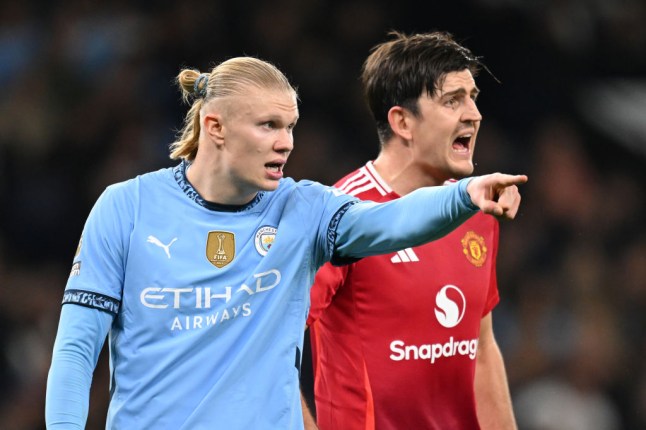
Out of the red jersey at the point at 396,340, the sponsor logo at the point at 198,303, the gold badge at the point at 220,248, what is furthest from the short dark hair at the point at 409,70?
the sponsor logo at the point at 198,303

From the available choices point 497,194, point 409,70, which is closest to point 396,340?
point 409,70

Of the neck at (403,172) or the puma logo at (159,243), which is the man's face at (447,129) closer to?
the neck at (403,172)

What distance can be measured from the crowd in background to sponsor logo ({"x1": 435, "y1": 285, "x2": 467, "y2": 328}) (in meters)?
3.54

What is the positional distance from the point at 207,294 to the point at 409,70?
132 centimetres

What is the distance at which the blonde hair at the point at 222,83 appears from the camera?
3289 millimetres

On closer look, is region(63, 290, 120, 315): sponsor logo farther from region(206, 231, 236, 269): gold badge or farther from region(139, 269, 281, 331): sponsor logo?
region(206, 231, 236, 269): gold badge

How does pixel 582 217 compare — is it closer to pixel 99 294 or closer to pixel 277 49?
pixel 277 49

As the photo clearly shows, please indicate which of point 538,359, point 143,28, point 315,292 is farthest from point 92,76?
point 315,292

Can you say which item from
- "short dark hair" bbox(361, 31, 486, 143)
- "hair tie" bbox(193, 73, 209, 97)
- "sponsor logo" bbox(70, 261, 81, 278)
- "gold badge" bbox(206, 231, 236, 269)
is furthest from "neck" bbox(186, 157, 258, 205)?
"short dark hair" bbox(361, 31, 486, 143)

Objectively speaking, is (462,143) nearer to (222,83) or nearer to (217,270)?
(222,83)

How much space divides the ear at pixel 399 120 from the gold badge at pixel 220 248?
1048 millimetres

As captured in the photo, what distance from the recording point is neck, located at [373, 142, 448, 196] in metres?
4.04

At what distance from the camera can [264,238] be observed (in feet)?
10.7

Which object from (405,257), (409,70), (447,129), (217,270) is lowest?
(217,270)
